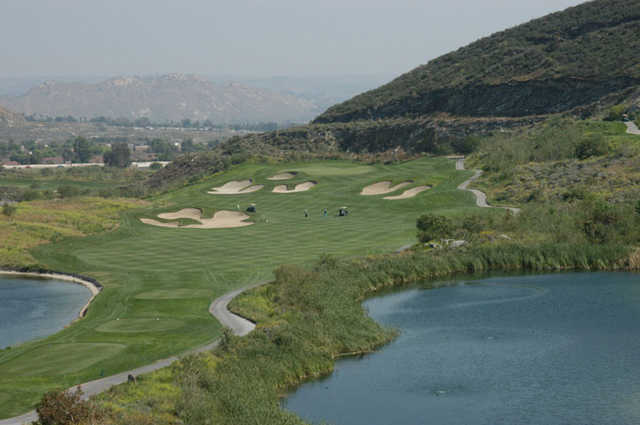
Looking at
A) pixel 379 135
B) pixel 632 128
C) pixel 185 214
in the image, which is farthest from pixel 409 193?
pixel 379 135

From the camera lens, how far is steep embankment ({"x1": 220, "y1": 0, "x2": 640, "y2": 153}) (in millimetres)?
114500

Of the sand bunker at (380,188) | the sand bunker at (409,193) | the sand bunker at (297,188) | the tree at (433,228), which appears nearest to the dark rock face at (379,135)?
the sand bunker at (297,188)

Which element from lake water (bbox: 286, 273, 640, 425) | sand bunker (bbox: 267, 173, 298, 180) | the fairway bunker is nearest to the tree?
lake water (bbox: 286, 273, 640, 425)

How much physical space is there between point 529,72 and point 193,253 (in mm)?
87467

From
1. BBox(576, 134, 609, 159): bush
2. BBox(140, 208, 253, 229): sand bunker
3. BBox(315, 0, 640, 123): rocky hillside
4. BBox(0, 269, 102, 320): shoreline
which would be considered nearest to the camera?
BBox(0, 269, 102, 320): shoreline

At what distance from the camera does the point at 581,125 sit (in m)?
89.6

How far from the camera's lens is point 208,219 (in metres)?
76.4

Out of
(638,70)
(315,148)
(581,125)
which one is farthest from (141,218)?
(638,70)

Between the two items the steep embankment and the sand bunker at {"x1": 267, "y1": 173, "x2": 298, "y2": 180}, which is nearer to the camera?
the sand bunker at {"x1": 267, "y1": 173, "x2": 298, "y2": 180}

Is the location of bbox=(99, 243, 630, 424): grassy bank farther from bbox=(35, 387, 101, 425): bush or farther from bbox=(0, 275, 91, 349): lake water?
bbox=(0, 275, 91, 349): lake water

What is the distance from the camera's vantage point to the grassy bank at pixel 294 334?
25.9 metres

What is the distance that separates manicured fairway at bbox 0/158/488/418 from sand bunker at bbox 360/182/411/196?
108cm

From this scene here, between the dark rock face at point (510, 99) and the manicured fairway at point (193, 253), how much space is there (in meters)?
28.0

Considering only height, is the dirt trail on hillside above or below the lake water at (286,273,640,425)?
above
